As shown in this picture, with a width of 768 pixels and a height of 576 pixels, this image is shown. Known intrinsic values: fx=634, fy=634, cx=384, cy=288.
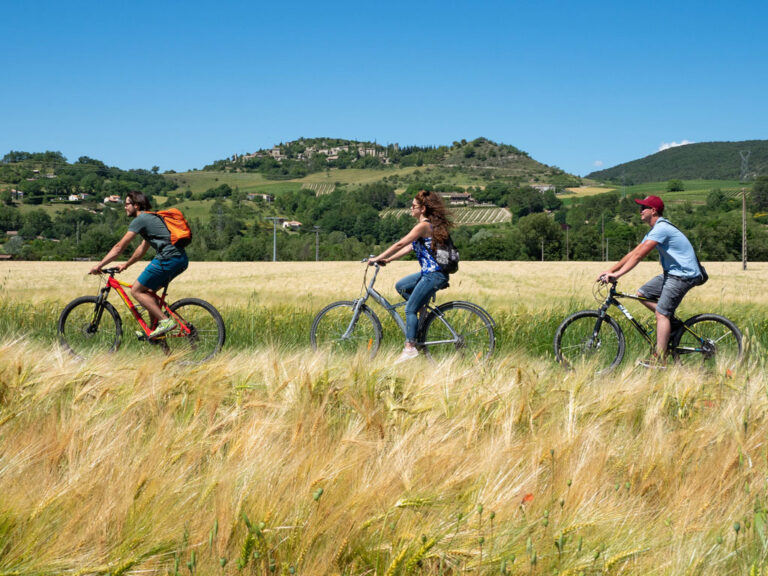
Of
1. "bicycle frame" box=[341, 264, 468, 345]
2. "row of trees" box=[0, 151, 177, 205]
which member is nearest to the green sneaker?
"bicycle frame" box=[341, 264, 468, 345]

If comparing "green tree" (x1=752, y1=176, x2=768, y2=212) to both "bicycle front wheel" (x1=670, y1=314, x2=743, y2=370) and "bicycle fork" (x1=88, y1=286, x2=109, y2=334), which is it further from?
"bicycle fork" (x1=88, y1=286, x2=109, y2=334)

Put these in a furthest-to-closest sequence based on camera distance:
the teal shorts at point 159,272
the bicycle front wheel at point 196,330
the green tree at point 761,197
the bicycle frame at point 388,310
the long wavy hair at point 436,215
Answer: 1. the green tree at point 761,197
2. the bicycle front wheel at point 196,330
3. the bicycle frame at point 388,310
4. the teal shorts at point 159,272
5. the long wavy hair at point 436,215

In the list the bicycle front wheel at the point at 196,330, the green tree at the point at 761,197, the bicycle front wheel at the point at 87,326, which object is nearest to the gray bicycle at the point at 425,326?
the bicycle front wheel at the point at 196,330

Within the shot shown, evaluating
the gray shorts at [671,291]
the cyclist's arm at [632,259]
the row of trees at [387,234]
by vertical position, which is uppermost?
the row of trees at [387,234]

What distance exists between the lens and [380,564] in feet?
5.47

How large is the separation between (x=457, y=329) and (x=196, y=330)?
302cm

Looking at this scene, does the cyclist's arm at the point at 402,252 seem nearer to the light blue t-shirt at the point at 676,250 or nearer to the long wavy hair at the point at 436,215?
the long wavy hair at the point at 436,215

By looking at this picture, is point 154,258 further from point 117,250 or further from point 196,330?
point 196,330

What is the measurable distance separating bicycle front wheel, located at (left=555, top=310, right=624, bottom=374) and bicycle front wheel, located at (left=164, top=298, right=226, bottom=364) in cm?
388

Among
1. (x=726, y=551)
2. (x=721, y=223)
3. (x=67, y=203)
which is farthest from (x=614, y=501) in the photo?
(x=67, y=203)

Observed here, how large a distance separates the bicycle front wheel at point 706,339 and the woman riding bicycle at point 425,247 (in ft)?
8.69

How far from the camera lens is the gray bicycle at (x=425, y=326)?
707 cm

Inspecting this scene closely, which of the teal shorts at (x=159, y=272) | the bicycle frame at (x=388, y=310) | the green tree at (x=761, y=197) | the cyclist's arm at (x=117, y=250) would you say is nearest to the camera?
the cyclist's arm at (x=117, y=250)

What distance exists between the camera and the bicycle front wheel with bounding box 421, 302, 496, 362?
278 inches
